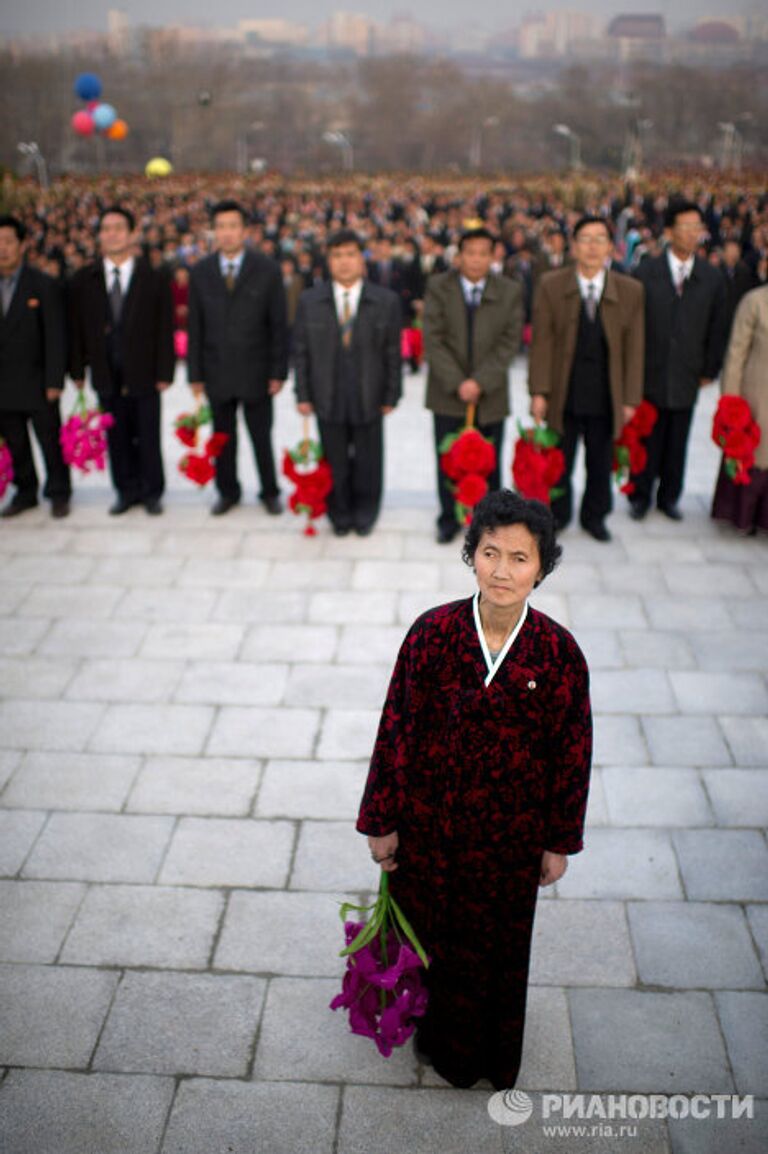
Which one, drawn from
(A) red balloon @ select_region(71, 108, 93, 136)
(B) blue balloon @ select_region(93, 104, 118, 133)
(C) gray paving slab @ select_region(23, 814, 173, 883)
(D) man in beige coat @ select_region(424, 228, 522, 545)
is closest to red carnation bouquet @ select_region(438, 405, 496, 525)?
(D) man in beige coat @ select_region(424, 228, 522, 545)

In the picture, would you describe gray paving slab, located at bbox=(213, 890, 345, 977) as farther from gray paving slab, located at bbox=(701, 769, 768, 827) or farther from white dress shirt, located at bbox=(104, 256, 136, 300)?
white dress shirt, located at bbox=(104, 256, 136, 300)

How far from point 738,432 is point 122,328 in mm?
3506

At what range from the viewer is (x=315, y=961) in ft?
9.55

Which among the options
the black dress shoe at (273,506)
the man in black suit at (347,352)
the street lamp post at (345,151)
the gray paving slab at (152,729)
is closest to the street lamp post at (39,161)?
the black dress shoe at (273,506)

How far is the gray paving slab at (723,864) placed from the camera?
3143mm

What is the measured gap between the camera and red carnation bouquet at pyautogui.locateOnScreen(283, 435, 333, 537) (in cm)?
570

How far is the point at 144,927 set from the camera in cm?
301

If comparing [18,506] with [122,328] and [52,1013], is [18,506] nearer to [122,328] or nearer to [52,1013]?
[122,328]

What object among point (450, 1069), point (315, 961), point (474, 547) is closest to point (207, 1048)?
point (315, 961)

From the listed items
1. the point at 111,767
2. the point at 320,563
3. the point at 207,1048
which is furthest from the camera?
the point at 320,563

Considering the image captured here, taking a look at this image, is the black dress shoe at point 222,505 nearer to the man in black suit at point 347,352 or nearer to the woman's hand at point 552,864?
the man in black suit at point 347,352

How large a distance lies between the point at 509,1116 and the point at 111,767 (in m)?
1.97

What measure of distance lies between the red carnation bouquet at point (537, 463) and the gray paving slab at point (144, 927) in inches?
113

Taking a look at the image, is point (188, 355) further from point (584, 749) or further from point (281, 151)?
point (281, 151)
